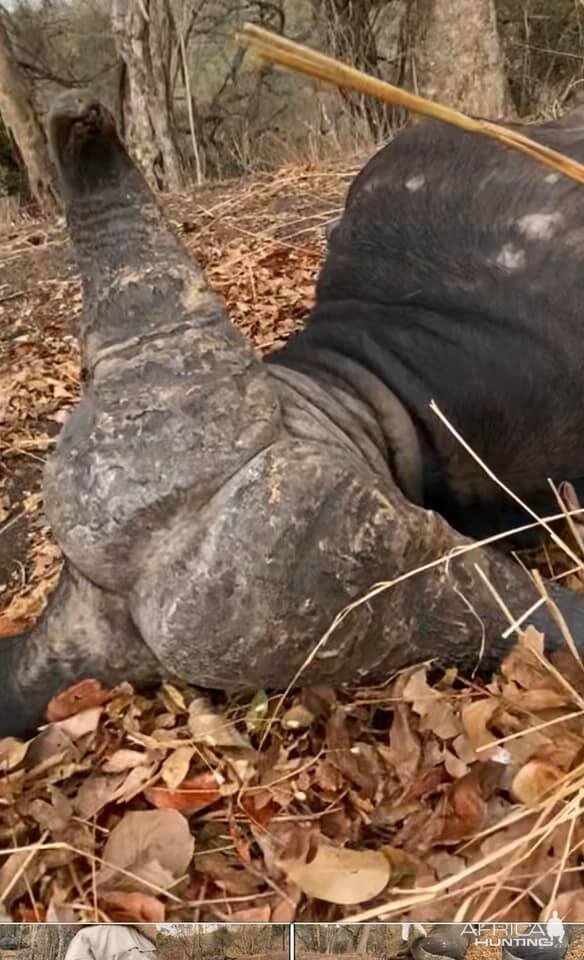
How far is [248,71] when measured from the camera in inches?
513

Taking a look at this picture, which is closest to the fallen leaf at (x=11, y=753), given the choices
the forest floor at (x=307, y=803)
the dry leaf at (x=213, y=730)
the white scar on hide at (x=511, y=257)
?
the forest floor at (x=307, y=803)

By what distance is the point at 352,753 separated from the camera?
173 cm

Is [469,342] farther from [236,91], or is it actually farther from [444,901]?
[236,91]

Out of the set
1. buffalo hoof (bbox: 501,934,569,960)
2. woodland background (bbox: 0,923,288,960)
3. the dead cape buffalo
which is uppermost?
the dead cape buffalo

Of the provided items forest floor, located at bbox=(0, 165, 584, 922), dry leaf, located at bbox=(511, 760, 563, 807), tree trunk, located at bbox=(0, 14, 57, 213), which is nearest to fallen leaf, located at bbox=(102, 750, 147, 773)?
forest floor, located at bbox=(0, 165, 584, 922)

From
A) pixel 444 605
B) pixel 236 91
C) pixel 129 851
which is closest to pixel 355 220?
pixel 444 605

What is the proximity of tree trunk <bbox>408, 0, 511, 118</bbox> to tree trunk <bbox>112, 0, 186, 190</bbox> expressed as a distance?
8.90ft

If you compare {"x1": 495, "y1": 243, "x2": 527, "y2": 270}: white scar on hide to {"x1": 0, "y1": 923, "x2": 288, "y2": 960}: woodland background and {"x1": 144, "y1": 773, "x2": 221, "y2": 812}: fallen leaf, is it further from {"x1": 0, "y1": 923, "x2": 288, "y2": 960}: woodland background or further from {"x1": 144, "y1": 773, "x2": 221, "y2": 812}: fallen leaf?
{"x1": 0, "y1": 923, "x2": 288, "y2": 960}: woodland background

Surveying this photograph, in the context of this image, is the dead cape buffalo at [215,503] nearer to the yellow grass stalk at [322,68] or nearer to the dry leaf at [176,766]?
the dry leaf at [176,766]

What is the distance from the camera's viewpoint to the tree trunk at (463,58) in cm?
586

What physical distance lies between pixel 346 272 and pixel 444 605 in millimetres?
874

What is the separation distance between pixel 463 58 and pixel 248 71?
7.62 m

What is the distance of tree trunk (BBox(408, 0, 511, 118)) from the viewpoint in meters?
5.86

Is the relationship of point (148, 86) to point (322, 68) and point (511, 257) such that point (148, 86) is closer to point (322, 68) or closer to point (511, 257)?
point (511, 257)
